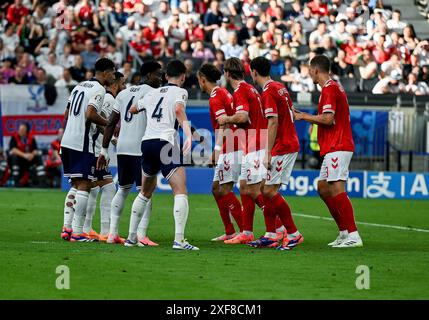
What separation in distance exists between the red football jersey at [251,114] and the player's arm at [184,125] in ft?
3.70

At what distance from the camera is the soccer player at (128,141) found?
1434cm

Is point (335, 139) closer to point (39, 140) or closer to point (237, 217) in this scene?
point (237, 217)

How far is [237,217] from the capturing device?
15688 millimetres

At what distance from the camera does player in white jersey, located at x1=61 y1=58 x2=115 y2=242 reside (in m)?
14.8

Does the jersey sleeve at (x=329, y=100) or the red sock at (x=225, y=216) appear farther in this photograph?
the red sock at (x=225, y=216)

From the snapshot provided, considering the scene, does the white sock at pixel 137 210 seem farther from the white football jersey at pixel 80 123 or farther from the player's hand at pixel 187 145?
the white football jersey at pixel 80 123

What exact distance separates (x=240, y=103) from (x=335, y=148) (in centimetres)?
136

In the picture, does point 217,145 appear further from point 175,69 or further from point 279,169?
point 175,69

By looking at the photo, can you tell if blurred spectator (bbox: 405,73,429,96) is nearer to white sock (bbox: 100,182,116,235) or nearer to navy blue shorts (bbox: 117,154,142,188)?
white sock (bbox: 100,182,116,235)

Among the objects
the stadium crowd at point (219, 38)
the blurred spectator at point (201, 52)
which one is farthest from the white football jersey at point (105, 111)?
the blurred spectator at point (201, 52)

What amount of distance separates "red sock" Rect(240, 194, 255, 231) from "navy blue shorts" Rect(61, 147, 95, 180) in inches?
82.7

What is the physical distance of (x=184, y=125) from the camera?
13.2 meters

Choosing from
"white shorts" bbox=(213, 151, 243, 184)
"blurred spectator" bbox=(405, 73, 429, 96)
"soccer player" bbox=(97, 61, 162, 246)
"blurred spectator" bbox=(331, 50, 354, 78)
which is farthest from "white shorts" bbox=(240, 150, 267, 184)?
"blurred spectator" bbox=(331, 50, 354, 78)
